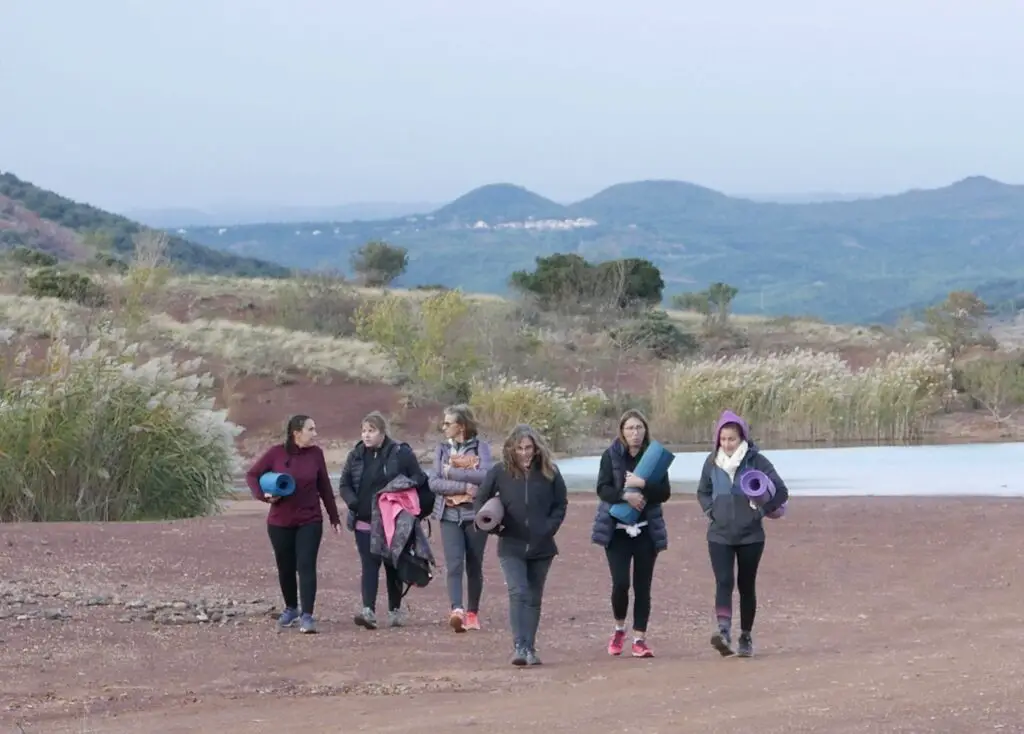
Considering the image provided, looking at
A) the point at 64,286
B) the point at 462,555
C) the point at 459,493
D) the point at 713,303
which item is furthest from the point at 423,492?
the point at 713,303

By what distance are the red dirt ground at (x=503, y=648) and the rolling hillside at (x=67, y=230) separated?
8018cm

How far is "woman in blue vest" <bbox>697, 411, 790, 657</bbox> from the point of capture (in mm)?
11336

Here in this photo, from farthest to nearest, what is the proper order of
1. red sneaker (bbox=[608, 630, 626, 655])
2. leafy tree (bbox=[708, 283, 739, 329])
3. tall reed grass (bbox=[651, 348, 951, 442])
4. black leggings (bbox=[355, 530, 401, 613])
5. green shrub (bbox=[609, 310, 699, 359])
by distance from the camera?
leafy tree (bbox=[708, 283, 739, 329]), green shrub (bbox=[609, 310, 699, 359]), tall reed grass (bbox=[651, 348, 951, 442]), black leggings (bbox=[355, 530, 401, 613]), red sneaker (bbox=[608, 630, 626, 655])

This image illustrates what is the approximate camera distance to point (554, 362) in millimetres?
50344

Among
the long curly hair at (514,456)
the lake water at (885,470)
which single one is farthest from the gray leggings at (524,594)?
the lake water at (885,470)

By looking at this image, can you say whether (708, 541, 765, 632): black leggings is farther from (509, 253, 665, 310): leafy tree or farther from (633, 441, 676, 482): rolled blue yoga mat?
(509, 253, 665, 310): leafy tree

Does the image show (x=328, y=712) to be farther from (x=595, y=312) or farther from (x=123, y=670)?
(x=595, y=312)

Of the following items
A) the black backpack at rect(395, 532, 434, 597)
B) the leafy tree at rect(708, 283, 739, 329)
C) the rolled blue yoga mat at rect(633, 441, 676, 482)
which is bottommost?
the black backpack at rect(395, 532, 434, 597)

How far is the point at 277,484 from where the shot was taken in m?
12.4

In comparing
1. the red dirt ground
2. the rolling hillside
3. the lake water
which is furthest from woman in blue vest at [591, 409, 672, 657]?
the rolling hillside

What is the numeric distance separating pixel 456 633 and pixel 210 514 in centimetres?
836

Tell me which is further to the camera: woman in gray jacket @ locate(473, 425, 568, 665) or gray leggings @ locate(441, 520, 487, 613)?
gray leggings @ locate(441, 520, 487, 613)

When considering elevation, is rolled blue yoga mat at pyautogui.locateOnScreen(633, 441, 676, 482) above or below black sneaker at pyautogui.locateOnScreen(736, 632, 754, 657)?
above

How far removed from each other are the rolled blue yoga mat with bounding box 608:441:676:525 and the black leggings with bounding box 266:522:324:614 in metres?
2.37
